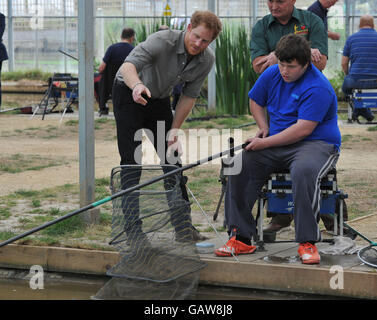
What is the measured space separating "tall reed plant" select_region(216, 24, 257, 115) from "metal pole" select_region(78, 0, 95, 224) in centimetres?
711

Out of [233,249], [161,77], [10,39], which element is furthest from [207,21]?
[10,39]

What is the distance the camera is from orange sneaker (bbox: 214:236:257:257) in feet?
14.0

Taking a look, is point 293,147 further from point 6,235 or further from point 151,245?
point 6,235

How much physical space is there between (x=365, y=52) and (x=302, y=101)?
6.89 metres

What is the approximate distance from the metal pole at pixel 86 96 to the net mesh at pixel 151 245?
688 mm

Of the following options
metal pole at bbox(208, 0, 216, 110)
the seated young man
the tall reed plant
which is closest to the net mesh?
the seated young man

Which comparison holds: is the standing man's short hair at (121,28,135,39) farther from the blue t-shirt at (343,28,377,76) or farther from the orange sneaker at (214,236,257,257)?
the orange sneaker at (214,236,257,257)

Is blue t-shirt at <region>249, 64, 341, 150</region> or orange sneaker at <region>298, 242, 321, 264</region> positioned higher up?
blue t-shirt at <region>249, 64, 341, 150</region>

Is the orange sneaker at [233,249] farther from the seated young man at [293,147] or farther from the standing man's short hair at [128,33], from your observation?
the standing man's short hair at [128,33]

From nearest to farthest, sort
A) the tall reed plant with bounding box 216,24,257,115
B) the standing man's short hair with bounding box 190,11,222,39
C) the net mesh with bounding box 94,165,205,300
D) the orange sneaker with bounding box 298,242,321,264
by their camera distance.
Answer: the net mesh with bounding box 94,165,205,300 → the orange sneaker with bounding box 298,242,321,264 → the standing man's short hair with bounding box 190,11,222,39 → the tall reed plant with bounding box 216,24,257,115

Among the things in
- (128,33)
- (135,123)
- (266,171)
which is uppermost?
(128,33)

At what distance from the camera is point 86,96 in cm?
508

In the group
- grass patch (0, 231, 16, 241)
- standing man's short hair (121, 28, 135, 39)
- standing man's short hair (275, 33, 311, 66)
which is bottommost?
grass patch (0, 231, 16, 241)

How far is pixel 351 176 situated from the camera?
7051mm
